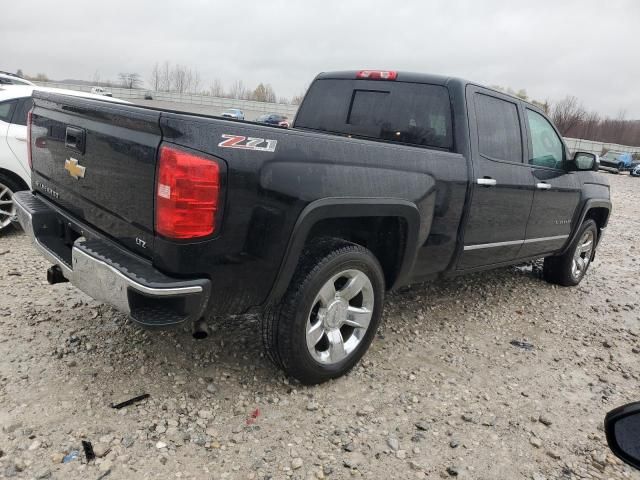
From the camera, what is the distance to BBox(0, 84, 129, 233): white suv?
208 inches

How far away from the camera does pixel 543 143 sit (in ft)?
15.4

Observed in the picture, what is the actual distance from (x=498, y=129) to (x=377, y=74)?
1070 millimetres

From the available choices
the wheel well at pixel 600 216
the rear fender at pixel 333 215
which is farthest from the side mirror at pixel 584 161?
the rear fender at pixel 333 215

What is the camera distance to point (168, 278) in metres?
2.29

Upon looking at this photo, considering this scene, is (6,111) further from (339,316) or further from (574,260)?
(574,260)

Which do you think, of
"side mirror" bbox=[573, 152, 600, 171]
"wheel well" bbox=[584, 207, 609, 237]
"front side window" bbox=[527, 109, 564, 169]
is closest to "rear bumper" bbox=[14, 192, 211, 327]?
"front side window" bbox=[527, 109, 564, 169]

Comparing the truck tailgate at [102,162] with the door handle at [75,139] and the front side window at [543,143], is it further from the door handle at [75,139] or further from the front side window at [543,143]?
the front side window at [543,143]

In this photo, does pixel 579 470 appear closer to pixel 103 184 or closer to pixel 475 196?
pixel 475 196

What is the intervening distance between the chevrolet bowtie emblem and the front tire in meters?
1.29

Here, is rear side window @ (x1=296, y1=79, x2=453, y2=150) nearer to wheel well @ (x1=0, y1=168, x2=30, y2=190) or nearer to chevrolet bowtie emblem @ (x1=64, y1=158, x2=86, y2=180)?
chevrolet bowtie emblem @ (x1=64, y1=158, x2=86, y2=180)

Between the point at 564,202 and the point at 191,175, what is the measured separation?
13.4ft

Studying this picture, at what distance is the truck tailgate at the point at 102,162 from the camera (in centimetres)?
233

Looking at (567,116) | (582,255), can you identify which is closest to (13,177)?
(582,255)

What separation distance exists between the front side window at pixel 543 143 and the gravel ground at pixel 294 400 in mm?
1536
